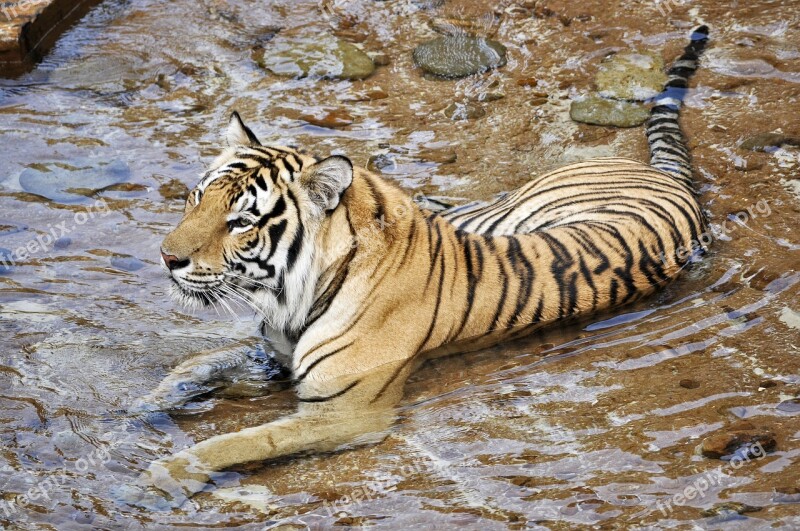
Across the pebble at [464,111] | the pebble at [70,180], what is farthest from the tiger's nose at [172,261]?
the pebble at [464,111]

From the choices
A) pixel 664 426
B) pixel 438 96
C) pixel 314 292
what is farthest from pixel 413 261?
pixel 438 96

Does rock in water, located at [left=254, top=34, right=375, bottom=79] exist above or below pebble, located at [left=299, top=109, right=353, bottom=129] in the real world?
above

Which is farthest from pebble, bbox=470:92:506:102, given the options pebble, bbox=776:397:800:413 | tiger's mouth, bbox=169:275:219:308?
pebble, bbox=776:397:800:413

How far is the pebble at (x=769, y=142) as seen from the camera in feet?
17.5

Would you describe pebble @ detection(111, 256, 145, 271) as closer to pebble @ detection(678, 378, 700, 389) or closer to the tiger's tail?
pebble @ detection(678, 378, 700, 389)

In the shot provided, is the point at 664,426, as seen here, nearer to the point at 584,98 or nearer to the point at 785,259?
the point at 785,259

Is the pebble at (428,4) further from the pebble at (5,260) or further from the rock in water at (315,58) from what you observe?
the pebble at (5,260)

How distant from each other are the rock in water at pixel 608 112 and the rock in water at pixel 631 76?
10cm

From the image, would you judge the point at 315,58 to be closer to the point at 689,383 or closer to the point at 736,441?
the point at 689,383

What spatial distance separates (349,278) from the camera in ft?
12.4

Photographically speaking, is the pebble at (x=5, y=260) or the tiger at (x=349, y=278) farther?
the pebble at (x=5, y=260)

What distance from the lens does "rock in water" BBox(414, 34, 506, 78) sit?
6.51 meters

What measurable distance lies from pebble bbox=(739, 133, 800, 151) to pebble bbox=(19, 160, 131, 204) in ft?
11.9

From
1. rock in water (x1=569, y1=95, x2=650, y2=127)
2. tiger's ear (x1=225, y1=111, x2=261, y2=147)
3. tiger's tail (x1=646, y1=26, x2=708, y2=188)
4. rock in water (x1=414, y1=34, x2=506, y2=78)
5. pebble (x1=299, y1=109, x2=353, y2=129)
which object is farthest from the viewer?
rock in water (x1=414, y1=34, x2=506, y2=78)
